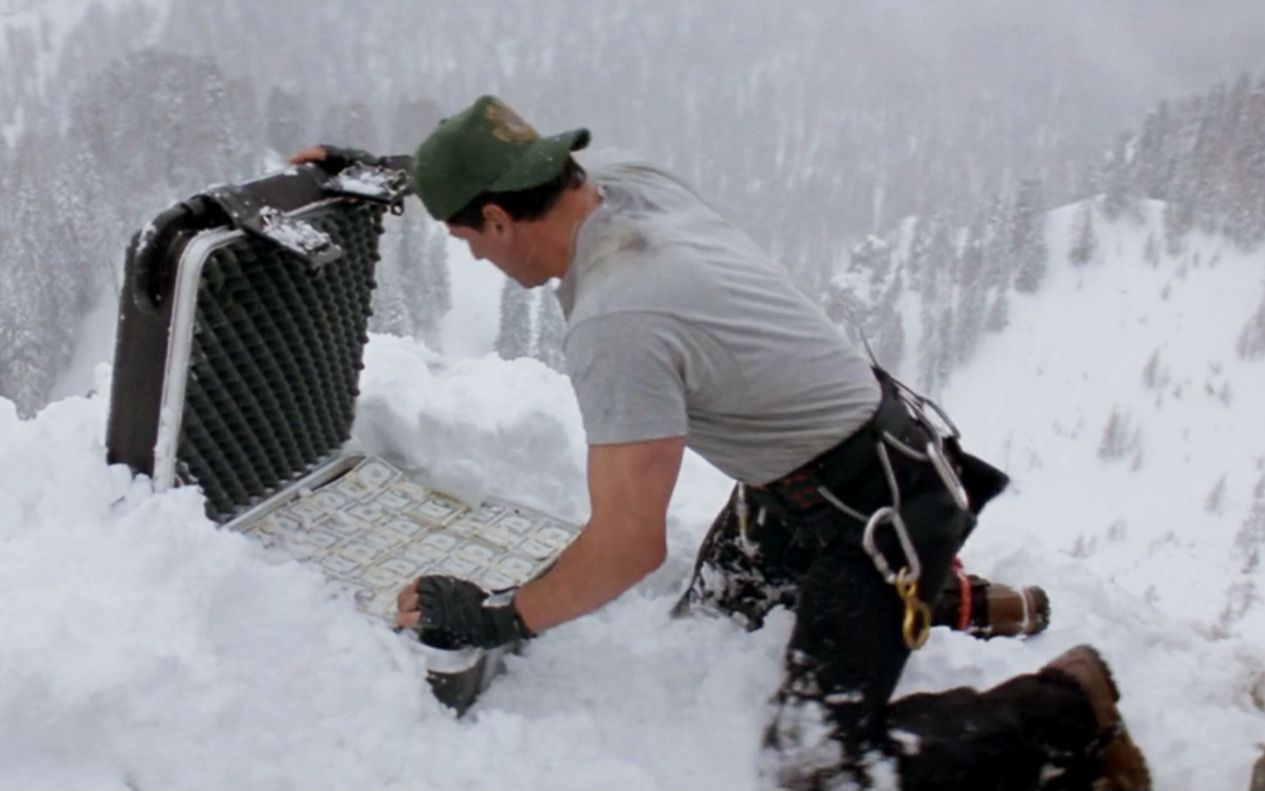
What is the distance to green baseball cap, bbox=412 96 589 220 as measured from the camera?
243 centimetres

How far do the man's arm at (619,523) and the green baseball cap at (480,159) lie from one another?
→ 0.63 metres

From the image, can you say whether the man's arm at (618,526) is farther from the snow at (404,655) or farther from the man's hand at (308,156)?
the man's hand at (308,156)

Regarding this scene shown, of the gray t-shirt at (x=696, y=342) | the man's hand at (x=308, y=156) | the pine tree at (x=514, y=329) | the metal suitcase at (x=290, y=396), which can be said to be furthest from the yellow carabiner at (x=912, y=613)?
the pine tree at (x=514, y=329)

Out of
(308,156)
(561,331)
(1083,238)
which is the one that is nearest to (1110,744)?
(308,156)

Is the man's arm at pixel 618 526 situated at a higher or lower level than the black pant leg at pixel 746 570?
higher

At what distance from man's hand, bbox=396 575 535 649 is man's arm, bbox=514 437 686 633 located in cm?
30

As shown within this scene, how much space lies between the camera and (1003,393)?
71750mm

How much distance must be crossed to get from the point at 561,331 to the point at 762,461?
94.6 ft

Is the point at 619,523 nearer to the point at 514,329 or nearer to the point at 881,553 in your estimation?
the point at 881,553

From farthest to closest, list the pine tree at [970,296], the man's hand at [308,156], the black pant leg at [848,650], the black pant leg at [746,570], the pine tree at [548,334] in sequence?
the pine tree at [970,296] → the pine tree at [548,334] → the man's hand at [308,156] → the black pant leg at [746,570] → the black pant leg at [848,650]

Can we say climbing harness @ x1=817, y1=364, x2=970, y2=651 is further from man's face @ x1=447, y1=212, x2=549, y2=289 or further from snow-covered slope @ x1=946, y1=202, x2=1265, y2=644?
snow-covered slope @ x1=946, y1=202, x2=1265, y2=644

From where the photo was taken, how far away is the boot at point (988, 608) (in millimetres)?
3350

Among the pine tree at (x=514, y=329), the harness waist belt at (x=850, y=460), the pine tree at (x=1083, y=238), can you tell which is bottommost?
the pine tree at (x=1083, y=238)

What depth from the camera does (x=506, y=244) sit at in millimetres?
2535
